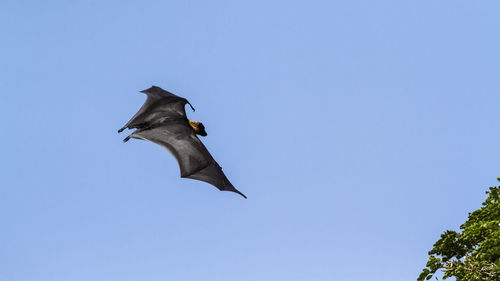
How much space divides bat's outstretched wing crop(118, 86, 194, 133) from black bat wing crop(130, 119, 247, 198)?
28cm

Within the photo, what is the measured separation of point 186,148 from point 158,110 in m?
1.67

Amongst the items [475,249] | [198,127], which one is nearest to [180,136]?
[198,127]

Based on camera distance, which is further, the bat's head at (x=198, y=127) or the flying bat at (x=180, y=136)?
the bat's head at (x=198, y=127)

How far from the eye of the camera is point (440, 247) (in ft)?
56.1

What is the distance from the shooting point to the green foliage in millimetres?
14227

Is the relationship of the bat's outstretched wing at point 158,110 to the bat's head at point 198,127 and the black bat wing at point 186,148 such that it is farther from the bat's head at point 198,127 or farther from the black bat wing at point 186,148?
the bat's head at point 198,127

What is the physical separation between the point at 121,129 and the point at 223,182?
3.57m

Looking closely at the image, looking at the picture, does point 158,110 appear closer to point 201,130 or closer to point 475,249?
point 201,130

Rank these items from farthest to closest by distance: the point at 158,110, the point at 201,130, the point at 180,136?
1. the point at 158,110
2. the point at 201,130
3. the point at 180,136

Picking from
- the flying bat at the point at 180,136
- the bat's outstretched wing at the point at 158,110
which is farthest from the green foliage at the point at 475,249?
the bat's outstretched wing at the point at 158,110

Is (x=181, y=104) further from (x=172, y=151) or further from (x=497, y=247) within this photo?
(x=497, y=247)

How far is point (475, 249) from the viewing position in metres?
15.2

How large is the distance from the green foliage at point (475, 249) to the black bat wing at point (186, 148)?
7991mm

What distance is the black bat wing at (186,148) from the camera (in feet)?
46.1
